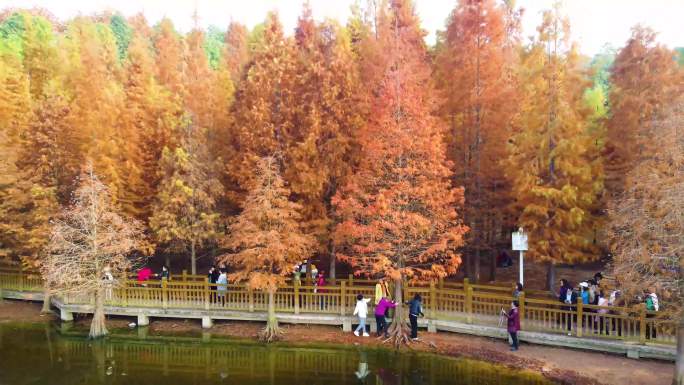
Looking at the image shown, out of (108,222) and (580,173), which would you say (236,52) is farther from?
(580,173)

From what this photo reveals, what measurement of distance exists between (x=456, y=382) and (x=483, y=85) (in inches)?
510

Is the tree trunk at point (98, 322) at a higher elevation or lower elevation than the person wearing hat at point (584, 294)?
lower

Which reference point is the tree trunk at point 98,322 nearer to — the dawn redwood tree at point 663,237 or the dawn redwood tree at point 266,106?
the dawn redwood tree at point 266,106

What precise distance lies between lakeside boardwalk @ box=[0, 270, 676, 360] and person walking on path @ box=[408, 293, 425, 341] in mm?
1042

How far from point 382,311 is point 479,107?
33.9 ft

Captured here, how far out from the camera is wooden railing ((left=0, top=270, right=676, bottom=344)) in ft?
51.4

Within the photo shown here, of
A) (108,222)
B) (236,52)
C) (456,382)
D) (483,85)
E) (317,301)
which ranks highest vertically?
(236,52)

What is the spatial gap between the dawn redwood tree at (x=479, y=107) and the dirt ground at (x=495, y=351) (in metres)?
6.11

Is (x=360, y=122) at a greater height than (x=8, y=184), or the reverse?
(x=360, y=122)

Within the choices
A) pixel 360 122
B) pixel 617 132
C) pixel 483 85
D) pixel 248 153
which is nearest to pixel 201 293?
pixel 248 153

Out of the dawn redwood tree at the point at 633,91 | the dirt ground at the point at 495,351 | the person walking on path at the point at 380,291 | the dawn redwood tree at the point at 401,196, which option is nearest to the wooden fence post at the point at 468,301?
the dirt ground at the point at 495,351

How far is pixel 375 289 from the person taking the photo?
62.3 ft

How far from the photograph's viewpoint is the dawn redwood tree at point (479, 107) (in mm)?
21734

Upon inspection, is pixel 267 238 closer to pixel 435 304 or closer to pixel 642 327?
pixel 435 304
